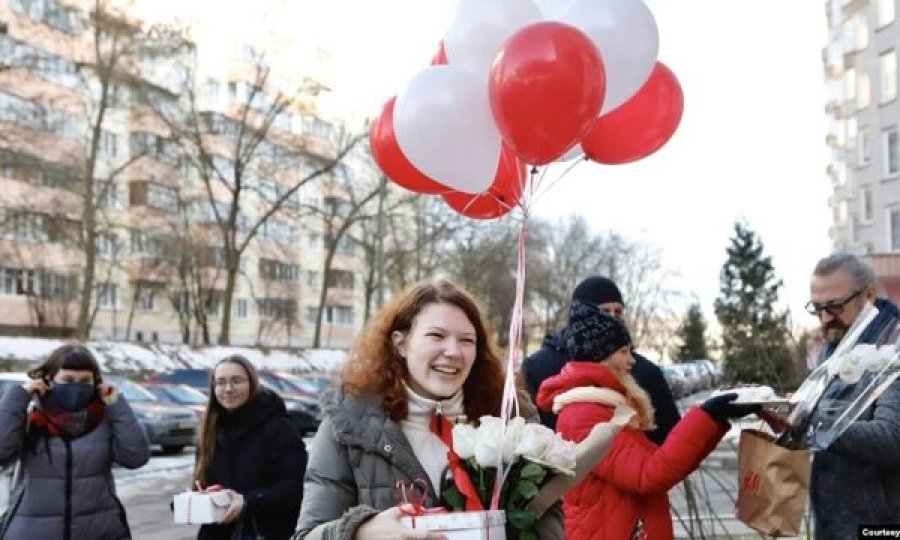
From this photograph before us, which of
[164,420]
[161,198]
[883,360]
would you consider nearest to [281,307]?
[161,198]

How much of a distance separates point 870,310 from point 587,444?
1321 mm

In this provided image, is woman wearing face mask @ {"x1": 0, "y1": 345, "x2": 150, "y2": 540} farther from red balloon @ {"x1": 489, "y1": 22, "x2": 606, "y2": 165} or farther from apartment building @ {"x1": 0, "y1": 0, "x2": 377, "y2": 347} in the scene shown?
apartment building @ {"x1": 0, "y1": 0, "x2": 377, "y2": 347}

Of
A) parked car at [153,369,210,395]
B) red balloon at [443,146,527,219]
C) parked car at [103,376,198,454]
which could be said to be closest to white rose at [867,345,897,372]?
red balloon at [443,146,527,219]

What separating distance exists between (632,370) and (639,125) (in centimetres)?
120

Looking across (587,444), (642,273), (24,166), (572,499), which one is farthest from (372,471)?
(642,273)

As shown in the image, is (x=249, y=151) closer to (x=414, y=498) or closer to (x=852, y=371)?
(x=852, y=371)

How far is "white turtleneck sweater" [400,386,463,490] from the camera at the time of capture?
8.30 ft

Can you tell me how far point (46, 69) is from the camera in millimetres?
28000

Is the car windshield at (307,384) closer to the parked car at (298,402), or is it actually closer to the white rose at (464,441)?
the parked car at (298,402)

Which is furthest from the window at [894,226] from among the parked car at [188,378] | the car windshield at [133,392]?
the car windshield at [133,392]

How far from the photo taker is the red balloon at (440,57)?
441 centimetres

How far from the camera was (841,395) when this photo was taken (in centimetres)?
316

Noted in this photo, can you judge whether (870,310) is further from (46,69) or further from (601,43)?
(46,69)

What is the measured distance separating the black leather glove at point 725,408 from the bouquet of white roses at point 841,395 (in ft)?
0.50
